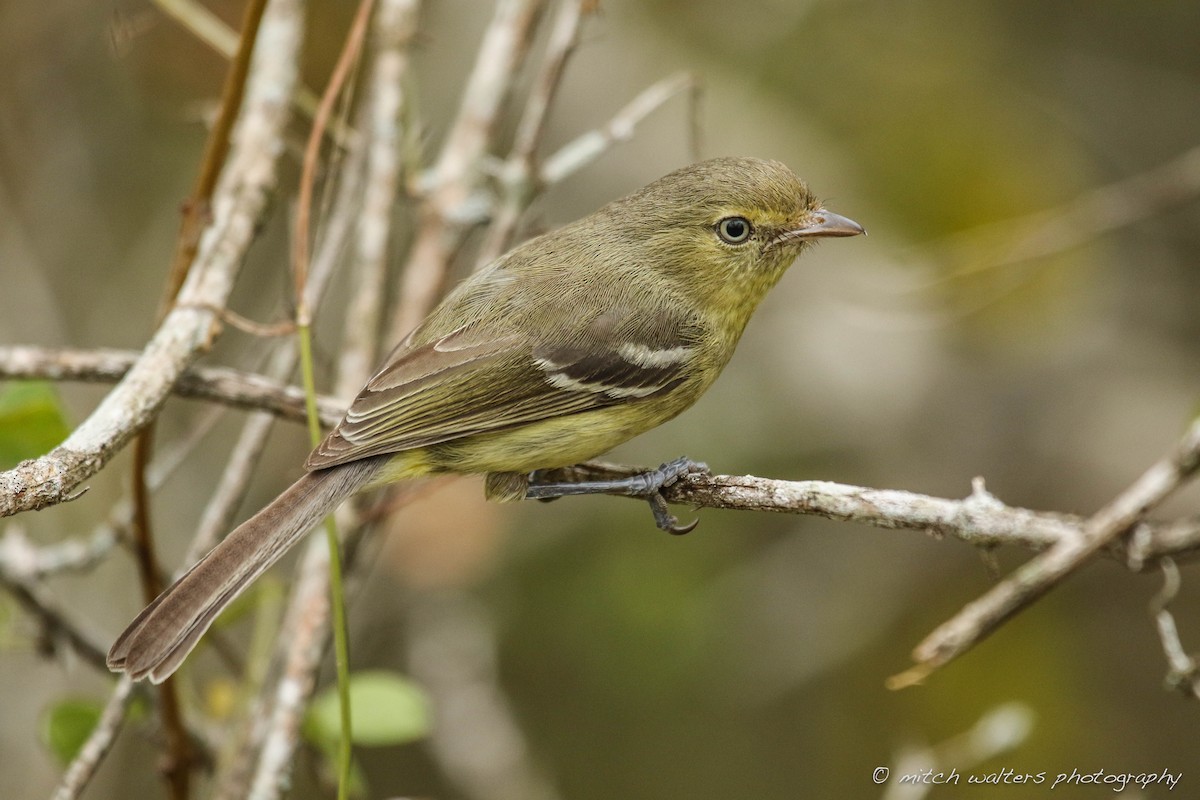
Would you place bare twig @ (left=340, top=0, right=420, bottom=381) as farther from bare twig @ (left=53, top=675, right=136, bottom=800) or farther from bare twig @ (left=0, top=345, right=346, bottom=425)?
bare twig @ (left=53, top=675, right=136, bottom=800)

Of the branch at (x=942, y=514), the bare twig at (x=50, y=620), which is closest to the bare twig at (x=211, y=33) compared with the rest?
the bare twig at (x=50, y=620)

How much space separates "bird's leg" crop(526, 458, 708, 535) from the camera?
296cm

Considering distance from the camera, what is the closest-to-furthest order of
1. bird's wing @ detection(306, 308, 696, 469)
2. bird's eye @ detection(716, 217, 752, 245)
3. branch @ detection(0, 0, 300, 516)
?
branch @ detection(0, 0, 300, 516), bird's wing @ detection(306, 308, 696, 469), bird's eye @ detection(716, 217, 752, 245)

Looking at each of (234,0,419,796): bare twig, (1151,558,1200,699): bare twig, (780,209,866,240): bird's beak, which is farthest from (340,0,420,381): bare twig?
(1151,558,1200,699): bare twig

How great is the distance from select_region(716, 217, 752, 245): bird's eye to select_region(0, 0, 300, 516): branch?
138cm

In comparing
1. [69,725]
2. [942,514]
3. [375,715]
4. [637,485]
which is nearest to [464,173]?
[637,485]

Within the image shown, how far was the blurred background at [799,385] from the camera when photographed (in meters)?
5.28

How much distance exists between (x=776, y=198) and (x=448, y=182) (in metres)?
1.12

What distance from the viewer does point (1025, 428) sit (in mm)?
5660

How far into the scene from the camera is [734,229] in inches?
142

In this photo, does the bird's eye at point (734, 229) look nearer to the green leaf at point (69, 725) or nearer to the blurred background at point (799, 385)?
the blurred background at point (799, 385)

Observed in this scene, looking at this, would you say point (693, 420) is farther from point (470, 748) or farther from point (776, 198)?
point (776, 198)

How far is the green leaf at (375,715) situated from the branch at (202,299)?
3.36ft

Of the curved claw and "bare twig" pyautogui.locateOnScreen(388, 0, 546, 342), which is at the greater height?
"bare twig" pyautogui.locateOnScreen(388, 0, 546, 342)
